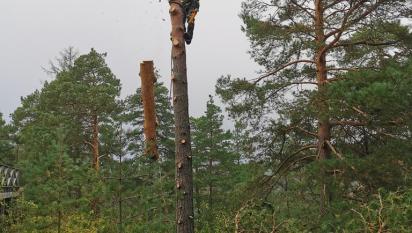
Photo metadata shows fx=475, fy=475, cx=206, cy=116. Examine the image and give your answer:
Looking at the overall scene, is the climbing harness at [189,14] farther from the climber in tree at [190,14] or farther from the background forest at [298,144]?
the background forest at [298,144]

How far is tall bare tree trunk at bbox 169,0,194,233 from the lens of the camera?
6.01 meters

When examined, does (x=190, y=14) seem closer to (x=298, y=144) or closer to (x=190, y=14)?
(x=190, y=14)

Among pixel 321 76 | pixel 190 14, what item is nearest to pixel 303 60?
pixel 321 76

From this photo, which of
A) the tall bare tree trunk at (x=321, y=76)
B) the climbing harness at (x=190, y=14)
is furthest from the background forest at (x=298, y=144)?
the climbing harness at (x=190, y=14)

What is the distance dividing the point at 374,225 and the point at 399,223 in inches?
12.2

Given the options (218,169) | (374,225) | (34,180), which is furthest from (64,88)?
(374,225)

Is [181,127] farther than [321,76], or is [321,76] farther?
[321,76]

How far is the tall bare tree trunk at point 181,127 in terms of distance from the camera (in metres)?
6.01

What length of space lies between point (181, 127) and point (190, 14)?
153cm

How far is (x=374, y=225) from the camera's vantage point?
6199mm

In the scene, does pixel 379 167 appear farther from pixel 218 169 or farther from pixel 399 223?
pixel 218 169

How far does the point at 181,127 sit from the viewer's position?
6141 mm

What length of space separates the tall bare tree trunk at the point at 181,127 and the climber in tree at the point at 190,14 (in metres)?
0.10

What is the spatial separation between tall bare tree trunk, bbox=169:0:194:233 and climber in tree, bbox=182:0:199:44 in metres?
0.10
